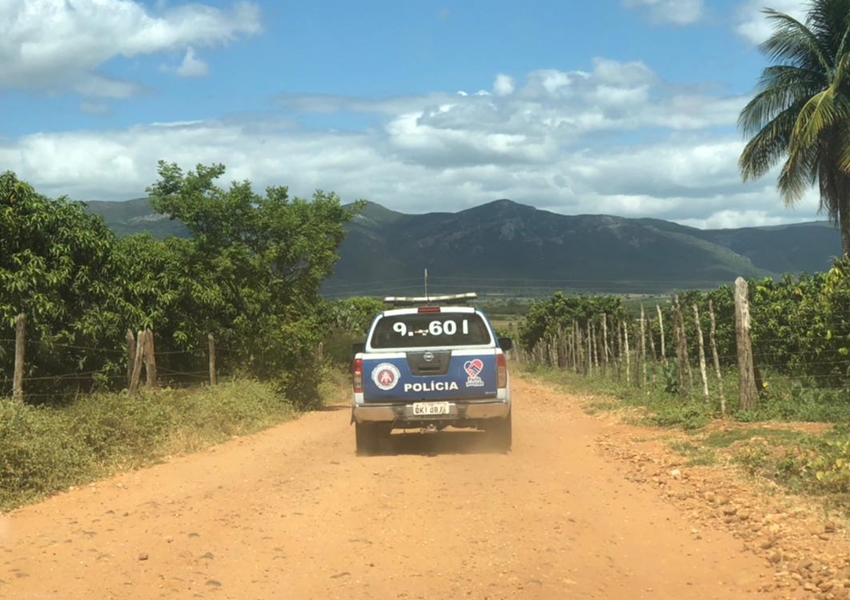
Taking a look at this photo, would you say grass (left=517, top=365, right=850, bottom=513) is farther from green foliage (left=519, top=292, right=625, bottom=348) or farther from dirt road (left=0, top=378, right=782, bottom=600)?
green foliage (left=519, top=292, right=625, bottom=348)

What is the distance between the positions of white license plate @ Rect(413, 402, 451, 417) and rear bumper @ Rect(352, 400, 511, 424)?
0.04m

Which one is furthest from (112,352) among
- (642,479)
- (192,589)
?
(192,589)

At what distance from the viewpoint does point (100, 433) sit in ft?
37.7

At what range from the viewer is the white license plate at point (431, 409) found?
1217 centimetres

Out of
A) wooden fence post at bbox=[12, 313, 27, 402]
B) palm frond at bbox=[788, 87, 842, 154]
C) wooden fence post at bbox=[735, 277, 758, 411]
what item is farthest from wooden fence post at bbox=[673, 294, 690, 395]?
wooden fence post at bbox=[12, 313, 27, 402]

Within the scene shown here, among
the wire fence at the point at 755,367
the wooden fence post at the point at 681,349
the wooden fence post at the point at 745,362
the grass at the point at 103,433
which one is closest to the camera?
the grass at the point at 103,433

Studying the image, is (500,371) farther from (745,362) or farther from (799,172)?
(799,172)

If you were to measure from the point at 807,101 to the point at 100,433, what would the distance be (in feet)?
71.8

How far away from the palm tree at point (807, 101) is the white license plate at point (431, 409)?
17.5m

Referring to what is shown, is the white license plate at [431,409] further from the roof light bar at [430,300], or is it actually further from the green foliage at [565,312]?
the green foliage at [565,312]

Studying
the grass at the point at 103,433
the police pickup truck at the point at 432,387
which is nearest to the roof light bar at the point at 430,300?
the police pickup truck at the point at 432,387

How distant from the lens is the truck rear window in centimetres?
1300

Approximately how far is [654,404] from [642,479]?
8.42m

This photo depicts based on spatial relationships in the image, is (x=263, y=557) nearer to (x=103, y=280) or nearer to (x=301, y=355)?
(x=103, y=280)
